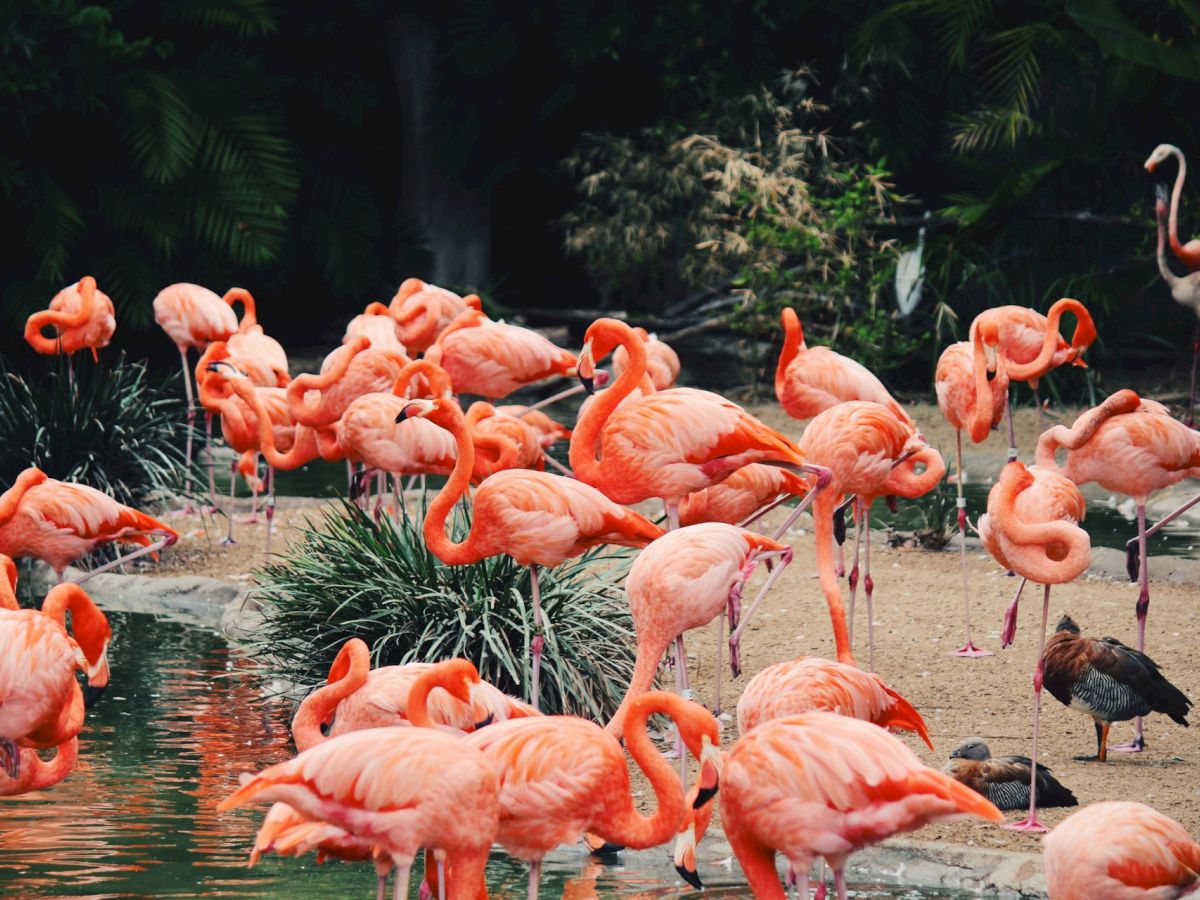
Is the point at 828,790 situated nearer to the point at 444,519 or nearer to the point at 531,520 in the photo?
the point at 531,520

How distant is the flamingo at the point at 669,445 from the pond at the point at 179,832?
1.32m

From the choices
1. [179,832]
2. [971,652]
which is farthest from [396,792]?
[971,652]

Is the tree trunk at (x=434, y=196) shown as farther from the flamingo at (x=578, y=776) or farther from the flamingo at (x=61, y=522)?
the flamingo at (x=578, y=776)

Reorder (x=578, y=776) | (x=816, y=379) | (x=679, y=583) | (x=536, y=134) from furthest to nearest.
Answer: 1. (x=536, y=134)
2. (x=816, y=379)
3. (x=679, y=583)
4. (x=578, y=776)

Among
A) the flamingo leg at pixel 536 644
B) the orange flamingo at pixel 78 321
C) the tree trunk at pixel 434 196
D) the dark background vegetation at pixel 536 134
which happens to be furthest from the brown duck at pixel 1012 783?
the tree trunk at pixel 434 196

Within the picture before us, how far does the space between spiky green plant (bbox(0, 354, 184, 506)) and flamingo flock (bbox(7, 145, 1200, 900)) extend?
427 millimetres

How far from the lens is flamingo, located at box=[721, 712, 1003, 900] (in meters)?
3.31

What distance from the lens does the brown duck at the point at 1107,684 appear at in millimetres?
5164

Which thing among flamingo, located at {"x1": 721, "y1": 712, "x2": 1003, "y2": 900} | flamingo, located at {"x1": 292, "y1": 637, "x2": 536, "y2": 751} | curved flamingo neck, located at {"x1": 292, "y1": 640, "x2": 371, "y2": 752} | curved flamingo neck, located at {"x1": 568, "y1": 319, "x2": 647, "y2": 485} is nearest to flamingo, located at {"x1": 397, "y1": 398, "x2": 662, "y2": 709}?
curved flamingo neck, located at {"x1": 568, "y1": 319, "x2": 647, "y2": 485}

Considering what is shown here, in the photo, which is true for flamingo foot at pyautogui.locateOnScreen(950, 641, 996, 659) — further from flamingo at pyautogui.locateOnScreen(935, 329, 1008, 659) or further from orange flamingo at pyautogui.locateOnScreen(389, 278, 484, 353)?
orange flamingo at pyautogui.locateOnScreen(389, 278, 484, 353)

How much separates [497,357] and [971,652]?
8.10ft

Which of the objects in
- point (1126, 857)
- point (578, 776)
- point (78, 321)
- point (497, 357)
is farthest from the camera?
point (78, 321)

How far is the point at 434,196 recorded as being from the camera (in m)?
16.2

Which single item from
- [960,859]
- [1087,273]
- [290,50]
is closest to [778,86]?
[1087,273]
